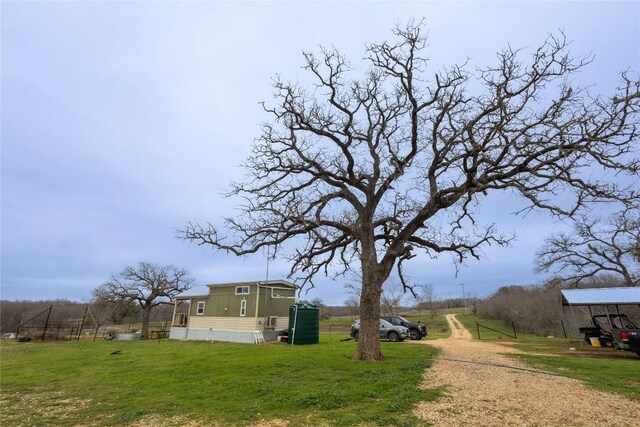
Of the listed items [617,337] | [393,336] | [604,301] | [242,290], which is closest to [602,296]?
[604,301]

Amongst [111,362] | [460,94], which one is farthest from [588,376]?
[111,362]

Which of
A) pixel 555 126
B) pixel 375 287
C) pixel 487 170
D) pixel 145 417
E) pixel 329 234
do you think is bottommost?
pixel 145 417

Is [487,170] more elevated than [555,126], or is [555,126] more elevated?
[555,126]

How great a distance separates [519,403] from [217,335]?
27.1m

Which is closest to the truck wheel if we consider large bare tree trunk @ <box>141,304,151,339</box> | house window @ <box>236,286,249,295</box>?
house window @ <box>236,286,249,295</box>

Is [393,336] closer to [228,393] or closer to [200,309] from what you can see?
[228,393]

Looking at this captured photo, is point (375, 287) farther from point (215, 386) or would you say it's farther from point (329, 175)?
point (215, 386)

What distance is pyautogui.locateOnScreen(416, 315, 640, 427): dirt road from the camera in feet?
19.9

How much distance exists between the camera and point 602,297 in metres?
17.9

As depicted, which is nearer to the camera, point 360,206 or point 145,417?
point 145,417

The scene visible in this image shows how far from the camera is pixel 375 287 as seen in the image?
12.1m

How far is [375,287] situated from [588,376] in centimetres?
621

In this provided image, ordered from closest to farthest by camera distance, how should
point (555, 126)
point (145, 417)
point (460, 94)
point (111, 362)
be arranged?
point (145, 417) < point (555, 126) < point (460, 94) < point (111, 362)

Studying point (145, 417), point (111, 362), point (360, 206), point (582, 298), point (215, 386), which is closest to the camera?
point (145, 417)
